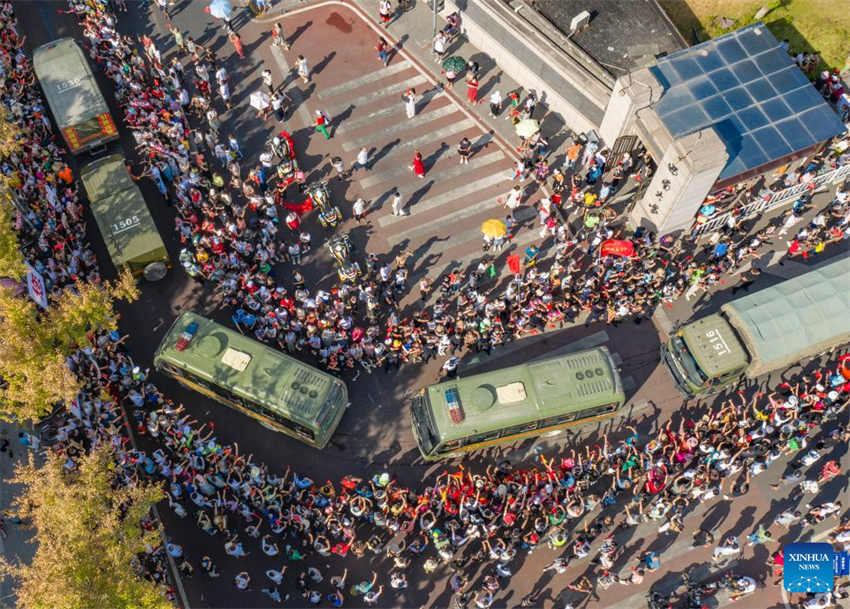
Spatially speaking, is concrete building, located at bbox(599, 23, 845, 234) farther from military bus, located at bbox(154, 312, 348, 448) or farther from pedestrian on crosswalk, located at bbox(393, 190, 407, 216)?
military bus, located at bbox(154, 312, 348, 448)

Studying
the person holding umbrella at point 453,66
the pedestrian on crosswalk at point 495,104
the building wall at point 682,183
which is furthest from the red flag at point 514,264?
the person holding umbrella at point 453,66

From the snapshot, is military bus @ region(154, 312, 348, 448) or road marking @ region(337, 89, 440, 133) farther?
road marking @ region(337, 89, 440, 133)

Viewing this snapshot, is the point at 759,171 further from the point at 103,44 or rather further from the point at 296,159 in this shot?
the point at 103,44

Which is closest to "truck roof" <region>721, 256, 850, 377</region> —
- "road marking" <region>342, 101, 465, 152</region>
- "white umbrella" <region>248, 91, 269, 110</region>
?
"road marking" <region>342, 101, 465, 152</region>

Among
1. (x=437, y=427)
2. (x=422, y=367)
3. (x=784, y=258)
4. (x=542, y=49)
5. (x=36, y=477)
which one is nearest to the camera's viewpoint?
(x=36, y=477)

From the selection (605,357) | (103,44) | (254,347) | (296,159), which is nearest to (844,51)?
(605,357)

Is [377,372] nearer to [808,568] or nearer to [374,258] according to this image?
[374,258]
